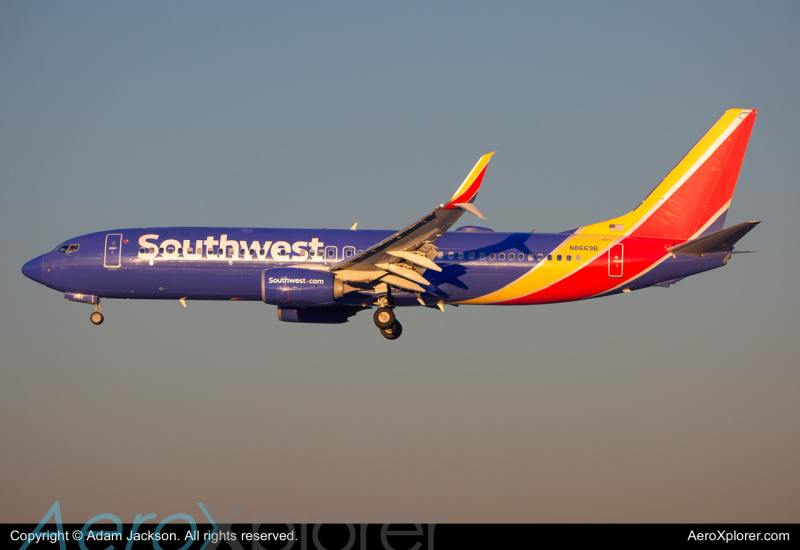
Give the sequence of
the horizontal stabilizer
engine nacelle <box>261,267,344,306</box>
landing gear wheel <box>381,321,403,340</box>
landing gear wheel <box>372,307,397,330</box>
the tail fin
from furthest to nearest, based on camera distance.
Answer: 1. the tail fin
2. landing gear wheel <box>381,321,403,340</box>
3. landing gear wheel <box>372,307,397,330</box>
4. engine nacelle <box>261,267,344,306</box>
5. the horizontal stabilizer

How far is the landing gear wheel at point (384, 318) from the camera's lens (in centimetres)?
4700

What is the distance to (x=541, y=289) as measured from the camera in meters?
48.3

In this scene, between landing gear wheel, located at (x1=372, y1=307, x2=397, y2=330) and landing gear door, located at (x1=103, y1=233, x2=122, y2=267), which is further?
landing gear door, located at (x1=103, y1=233, x2=122, y2=267)

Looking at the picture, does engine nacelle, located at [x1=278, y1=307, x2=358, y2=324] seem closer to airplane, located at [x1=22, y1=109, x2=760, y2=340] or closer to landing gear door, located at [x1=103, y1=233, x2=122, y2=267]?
airplane, located at [x1=22, y1=109, x2=760, y2=340]

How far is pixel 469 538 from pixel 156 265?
2199 cm

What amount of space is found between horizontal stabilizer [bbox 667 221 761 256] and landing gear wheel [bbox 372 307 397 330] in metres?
13.8

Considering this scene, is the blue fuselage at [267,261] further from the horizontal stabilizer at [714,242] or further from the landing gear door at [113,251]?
the horizontal stabilizer at [714,242]

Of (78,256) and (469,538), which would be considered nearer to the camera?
(469,538)

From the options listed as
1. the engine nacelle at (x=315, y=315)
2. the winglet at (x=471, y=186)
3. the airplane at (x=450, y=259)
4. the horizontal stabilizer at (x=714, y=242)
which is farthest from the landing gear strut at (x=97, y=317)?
the horizontal stabilizer at (x=714, y=242)

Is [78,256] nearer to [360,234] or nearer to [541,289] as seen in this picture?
[360,234]

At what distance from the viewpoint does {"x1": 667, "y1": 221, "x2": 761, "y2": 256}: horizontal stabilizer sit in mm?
43812

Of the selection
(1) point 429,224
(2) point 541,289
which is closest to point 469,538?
(1) point 429,224

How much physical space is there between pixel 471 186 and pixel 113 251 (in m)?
19.9

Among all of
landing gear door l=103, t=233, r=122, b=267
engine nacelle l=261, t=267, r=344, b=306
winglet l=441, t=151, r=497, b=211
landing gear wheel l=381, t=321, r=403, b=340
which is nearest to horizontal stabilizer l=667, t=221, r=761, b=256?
winglet l=441, t=151, r=497, b=211
